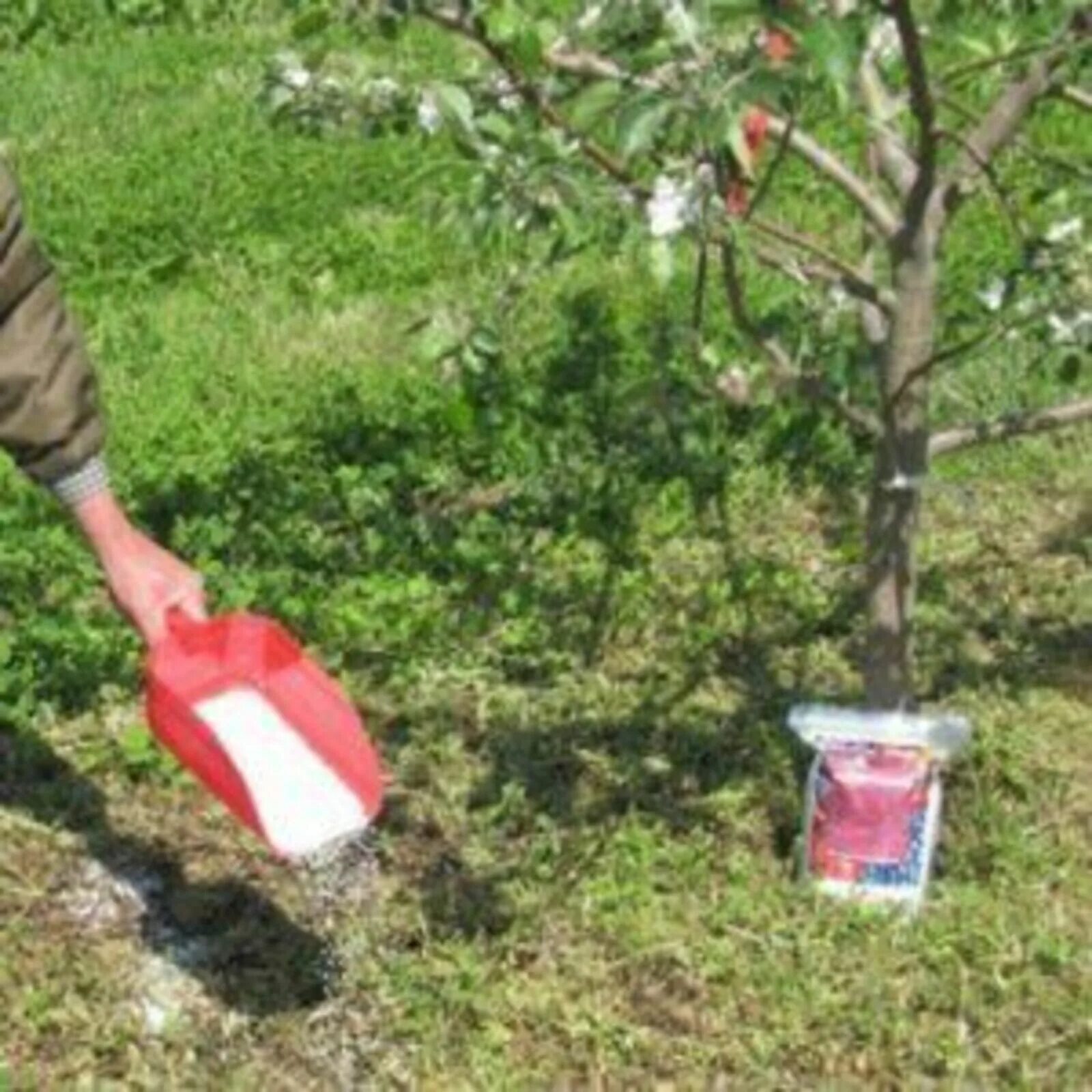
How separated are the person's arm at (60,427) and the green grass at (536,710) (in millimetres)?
564

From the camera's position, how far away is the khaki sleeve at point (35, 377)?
10.5ft

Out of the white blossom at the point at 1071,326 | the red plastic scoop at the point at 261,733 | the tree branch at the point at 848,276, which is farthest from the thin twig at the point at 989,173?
the red plastic scoop at the point at 261,733

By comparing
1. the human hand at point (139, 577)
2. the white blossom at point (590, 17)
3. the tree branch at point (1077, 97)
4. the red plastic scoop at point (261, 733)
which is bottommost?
the red plastic scoop at point (261, 733)

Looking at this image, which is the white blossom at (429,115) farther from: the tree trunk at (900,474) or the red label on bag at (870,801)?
the red label on bag at (870,801)

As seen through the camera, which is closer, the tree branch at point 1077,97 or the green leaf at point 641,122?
the green leaf at point 641,122

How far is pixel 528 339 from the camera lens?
5.45 m

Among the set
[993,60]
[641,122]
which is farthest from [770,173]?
[641,122]

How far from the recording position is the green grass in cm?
334

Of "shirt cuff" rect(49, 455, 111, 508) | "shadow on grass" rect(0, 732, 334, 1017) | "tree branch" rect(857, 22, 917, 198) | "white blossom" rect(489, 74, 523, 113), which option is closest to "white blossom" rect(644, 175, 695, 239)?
"tree branch" rect(857, 22, 917, 198)

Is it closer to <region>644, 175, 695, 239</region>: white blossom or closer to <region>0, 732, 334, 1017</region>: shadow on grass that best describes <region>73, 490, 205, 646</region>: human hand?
<region>0, 732, 334, 1017</region>: shadow on grass

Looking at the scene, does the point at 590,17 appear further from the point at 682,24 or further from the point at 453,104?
the point at 682,24

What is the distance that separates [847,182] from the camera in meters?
3.36

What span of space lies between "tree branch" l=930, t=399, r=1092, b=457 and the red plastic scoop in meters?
0.94

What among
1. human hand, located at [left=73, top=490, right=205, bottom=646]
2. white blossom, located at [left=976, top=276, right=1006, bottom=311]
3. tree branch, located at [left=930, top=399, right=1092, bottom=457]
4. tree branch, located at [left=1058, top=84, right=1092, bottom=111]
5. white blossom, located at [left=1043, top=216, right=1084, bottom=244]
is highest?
tree branch, located at [left=1058, top=84, right=1092, bottom=111]
